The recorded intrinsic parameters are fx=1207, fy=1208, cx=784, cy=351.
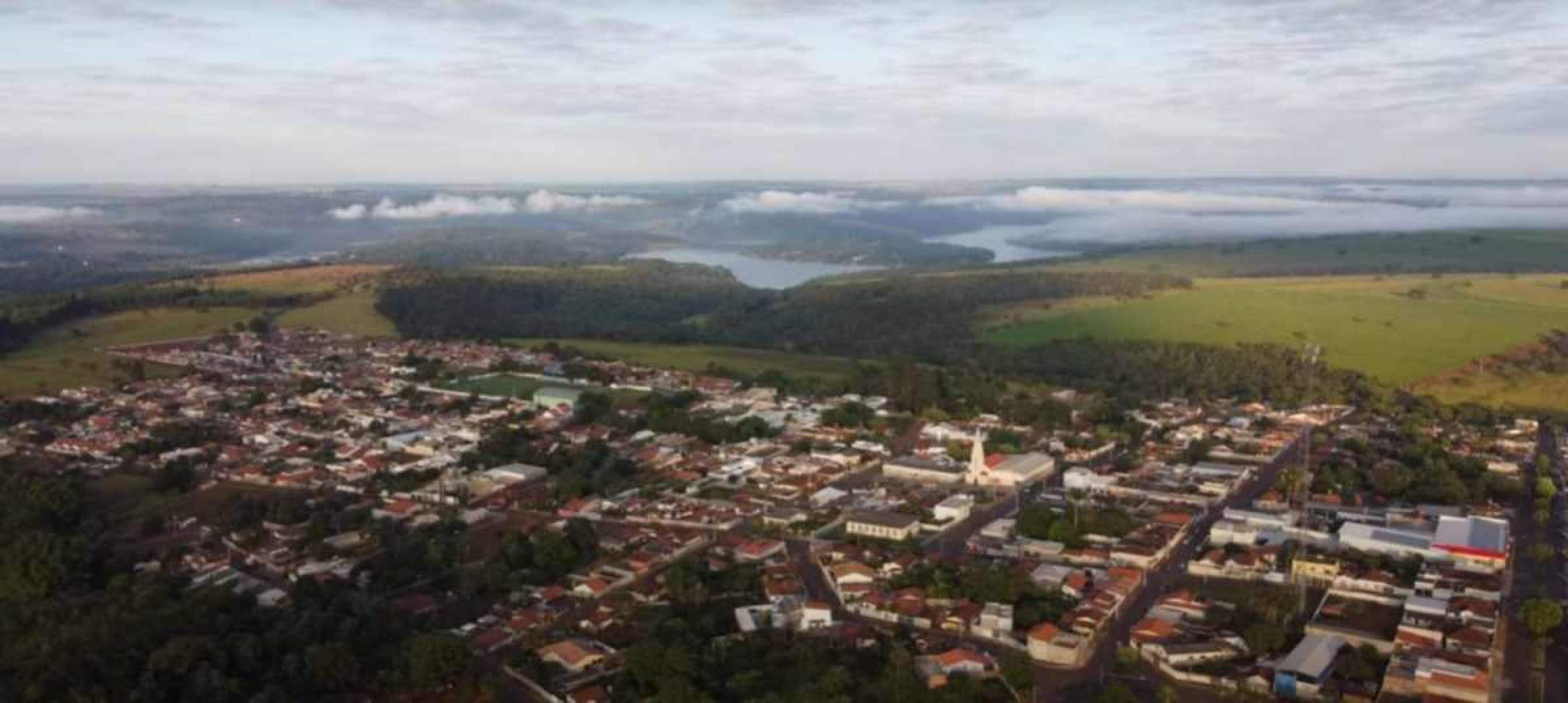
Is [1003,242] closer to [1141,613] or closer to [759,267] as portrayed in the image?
[759,267]

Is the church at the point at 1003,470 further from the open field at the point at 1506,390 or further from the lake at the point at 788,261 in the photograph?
the lake at the point at 788,261

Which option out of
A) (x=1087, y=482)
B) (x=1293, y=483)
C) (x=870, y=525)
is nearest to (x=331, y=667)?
(x=870, y=525)

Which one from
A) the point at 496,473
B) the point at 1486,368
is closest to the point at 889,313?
the point at 1486,368

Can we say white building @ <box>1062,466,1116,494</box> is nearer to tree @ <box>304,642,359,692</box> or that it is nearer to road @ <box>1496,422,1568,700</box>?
road @ <box>1496,422,1568,700</box>


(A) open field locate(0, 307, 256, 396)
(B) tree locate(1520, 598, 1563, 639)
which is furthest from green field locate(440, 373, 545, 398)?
(B) tree locate(1520, 598, 1563, 639)

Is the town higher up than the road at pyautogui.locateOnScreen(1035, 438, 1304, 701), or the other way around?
the town

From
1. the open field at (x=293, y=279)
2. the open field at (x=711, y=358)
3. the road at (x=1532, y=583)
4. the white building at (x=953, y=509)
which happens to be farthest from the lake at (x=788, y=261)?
the road at (x=1532, y=583)
